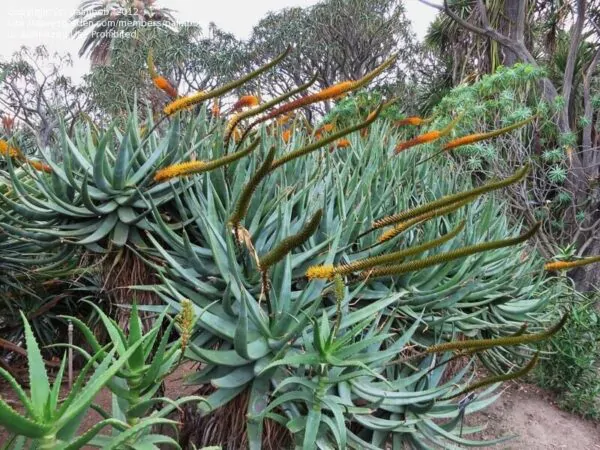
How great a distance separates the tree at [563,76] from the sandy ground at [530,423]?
226cm

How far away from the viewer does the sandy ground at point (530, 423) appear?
3141 mm

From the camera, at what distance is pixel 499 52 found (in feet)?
29.5

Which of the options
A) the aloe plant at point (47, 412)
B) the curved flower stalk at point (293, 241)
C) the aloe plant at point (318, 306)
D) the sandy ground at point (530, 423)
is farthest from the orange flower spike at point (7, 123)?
the aloe plant at point (47, 412)

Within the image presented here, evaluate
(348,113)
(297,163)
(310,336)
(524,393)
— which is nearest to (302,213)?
(297,163)

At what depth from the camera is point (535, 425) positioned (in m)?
3.42

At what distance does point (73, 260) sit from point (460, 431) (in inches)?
88.9

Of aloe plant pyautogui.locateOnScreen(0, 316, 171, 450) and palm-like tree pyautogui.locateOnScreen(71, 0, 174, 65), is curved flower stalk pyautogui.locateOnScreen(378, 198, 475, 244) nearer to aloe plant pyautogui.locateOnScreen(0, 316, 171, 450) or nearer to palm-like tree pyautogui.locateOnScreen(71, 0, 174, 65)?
aloe plant pyautogui.locateOnScreen(0, 316, 171, 450)

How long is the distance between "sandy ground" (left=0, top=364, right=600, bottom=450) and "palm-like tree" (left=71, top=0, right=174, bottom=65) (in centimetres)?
2458

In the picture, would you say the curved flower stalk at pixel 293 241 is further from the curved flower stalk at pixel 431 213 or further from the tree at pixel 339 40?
the tree at pixel 339 40

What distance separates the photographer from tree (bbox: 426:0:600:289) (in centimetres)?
625

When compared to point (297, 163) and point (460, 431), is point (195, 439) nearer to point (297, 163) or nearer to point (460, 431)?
point (460, 431)

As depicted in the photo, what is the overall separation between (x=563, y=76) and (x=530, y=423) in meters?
6.29

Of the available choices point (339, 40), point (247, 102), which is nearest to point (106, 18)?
point (339, 40)

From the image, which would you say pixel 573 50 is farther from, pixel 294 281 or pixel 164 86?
pixel 164 86
